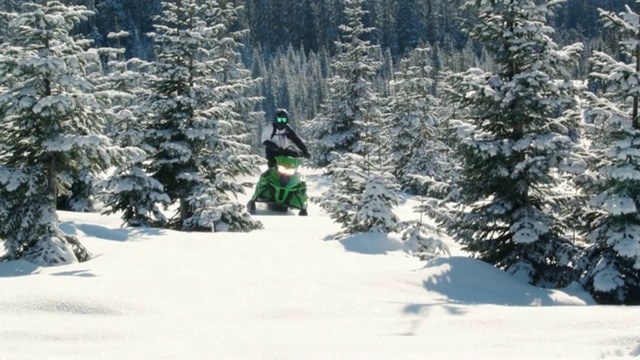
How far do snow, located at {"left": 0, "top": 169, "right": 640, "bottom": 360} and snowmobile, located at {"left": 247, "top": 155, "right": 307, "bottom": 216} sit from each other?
→ 7579 mm

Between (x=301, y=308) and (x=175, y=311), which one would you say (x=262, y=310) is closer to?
(x=301, y=308)

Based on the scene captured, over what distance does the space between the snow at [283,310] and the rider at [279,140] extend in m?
7.76

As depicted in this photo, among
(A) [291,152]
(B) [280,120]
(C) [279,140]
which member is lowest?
(A) [291,152]

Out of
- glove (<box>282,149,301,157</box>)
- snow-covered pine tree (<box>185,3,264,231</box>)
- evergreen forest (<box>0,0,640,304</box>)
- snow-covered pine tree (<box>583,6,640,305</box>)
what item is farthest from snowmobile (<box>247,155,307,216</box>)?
snow-covered pine tree (<box>583,6,640,305</box>)

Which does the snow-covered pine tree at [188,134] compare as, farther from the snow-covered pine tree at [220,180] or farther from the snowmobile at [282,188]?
the snowmobile at [282,188]

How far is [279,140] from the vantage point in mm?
19234

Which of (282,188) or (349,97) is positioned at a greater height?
(349,97)

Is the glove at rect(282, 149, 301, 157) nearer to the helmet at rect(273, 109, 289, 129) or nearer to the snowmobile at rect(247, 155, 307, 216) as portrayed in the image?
the snowmobile at rect(247, 155, 307, 216)

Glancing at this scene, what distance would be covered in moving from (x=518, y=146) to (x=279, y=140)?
9285mm

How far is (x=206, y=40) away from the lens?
1631cm

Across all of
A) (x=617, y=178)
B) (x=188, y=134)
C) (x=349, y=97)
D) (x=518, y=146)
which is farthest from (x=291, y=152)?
(x=349, y=97)

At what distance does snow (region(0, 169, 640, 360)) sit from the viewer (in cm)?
544

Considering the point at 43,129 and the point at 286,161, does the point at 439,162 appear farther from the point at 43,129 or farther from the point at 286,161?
the point at 43,129

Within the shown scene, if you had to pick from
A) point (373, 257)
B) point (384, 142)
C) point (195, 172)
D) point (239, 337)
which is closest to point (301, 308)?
point (239, 337)
